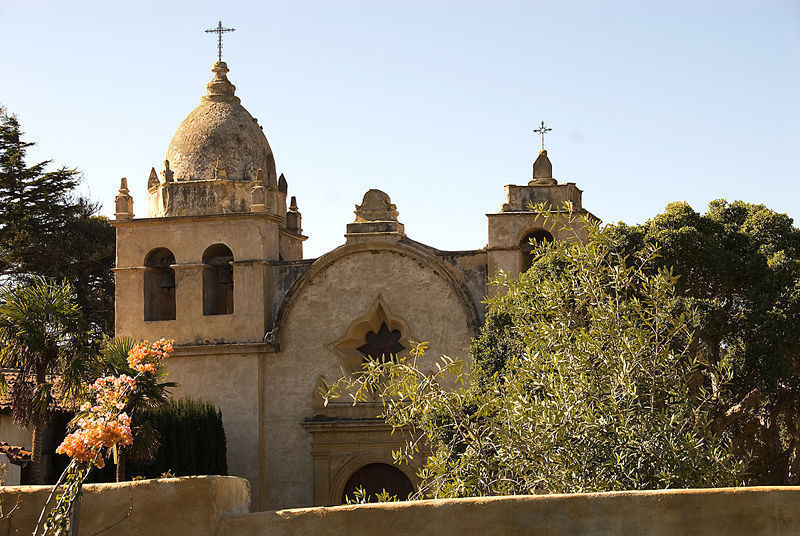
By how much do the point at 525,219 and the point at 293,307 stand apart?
4.82 meters

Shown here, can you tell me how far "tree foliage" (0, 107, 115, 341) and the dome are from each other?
793 centimetres

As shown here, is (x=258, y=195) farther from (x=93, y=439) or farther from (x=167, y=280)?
(x=93, y=439)

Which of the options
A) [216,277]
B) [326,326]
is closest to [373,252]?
[326,326]

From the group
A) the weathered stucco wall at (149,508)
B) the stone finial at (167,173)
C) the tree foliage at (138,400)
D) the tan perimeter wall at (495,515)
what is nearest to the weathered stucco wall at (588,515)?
the tan perimeter wall at (495,515)

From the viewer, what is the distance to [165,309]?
25.0 meters

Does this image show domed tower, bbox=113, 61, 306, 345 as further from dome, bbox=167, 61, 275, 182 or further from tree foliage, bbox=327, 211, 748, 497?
tree foliage, bbox=327, 211, 748, 497

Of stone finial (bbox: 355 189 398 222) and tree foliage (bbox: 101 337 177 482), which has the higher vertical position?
stone finial (bbox: 355 189 398 222)

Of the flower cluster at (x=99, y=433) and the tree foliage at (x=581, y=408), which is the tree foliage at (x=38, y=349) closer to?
the tree foliage at (x=581, y=408)

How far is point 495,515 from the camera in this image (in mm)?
6082

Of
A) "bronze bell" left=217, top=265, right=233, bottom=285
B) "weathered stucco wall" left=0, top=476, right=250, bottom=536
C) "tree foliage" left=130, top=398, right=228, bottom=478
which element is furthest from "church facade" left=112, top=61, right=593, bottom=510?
"weathered stucco wall" left=0, top=476, right=250, bottom=536

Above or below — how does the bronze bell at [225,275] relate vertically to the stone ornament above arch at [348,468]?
above

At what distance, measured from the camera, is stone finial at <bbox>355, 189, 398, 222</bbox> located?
23328 mm

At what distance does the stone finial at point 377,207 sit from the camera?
23328 millimetres

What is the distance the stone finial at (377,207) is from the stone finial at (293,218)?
A: 283cm
